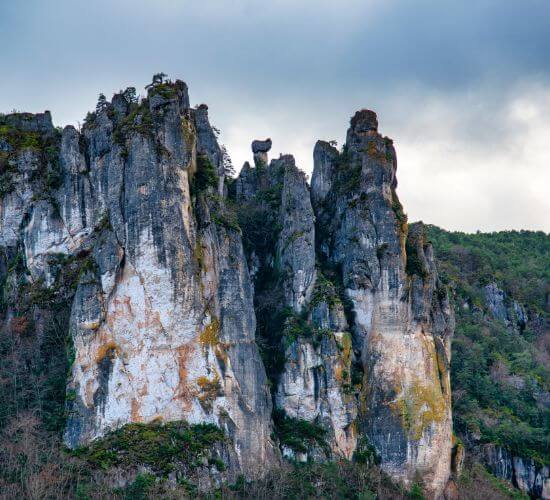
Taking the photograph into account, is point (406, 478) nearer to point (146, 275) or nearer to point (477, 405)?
point (477, 405)

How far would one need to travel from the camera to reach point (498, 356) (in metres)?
57.1

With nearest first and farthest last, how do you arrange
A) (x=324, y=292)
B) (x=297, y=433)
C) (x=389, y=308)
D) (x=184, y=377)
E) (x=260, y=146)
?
(x=184, y=377) < (x=297, y=433) < (x=324, y=292) < (x=389, y=308) < (x=260, y=146)

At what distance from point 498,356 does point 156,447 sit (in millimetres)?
30788

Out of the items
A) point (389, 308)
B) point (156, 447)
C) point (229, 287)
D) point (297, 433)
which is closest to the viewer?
point (156, 447)

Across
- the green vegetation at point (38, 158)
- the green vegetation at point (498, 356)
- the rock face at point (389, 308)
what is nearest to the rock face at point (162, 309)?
the green vegetation at point (38, 158)

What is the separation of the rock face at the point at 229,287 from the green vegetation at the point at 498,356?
731cm

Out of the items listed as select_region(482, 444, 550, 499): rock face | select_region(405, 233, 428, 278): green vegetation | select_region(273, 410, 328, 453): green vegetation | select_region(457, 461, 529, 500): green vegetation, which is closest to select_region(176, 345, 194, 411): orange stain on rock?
select_region(273, 410, 328, 453): green vegetation

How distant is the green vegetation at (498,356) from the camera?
49688 mm

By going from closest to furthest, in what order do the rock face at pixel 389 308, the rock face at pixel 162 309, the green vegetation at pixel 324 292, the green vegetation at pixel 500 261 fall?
the rock face at pixel 162 309
the rock face at pixel 389 308
the green vegetation at pixel 324 292
the green vegetation at pixel 500 261

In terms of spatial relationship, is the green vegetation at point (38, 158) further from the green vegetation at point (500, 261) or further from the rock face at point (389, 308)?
the green vegetation at point (500, 261)

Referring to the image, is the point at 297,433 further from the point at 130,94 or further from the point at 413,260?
the point at 130,94

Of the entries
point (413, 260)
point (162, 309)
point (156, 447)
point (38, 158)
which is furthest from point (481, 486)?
point (38, 158)

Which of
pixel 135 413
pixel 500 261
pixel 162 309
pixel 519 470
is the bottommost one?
pixel 519 470

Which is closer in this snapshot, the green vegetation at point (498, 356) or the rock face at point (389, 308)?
the rock face at point (389, 308)
